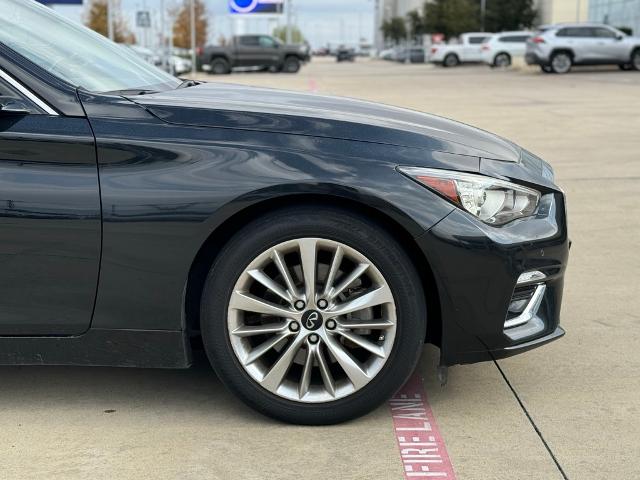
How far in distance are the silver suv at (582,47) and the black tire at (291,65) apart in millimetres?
14240

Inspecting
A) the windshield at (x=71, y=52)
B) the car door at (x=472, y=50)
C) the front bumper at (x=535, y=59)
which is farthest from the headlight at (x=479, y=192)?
the car door at (x=472, y=50)

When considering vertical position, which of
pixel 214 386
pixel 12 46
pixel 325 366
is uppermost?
pixel 12 46

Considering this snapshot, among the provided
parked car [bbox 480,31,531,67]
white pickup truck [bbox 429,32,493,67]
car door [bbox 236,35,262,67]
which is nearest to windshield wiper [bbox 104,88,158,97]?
car door [bbox 236,35,262,67]

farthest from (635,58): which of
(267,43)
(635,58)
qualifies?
(267,43)

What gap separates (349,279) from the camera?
11.1ft

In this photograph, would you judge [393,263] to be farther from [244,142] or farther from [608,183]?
[608,183]

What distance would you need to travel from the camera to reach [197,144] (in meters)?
3.40

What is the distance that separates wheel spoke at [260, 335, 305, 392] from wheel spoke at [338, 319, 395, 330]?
0.16 metres

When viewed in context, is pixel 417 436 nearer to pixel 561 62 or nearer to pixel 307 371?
pixel 307 371

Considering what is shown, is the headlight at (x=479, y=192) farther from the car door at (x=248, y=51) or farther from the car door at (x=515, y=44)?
the car door at (x=515, y=44)

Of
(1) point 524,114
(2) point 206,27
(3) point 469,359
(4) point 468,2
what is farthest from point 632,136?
(2) point 206,27

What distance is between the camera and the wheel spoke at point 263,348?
3441 mm

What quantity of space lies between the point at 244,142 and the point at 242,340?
27.7 inches

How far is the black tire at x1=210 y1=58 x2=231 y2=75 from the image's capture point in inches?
1768
